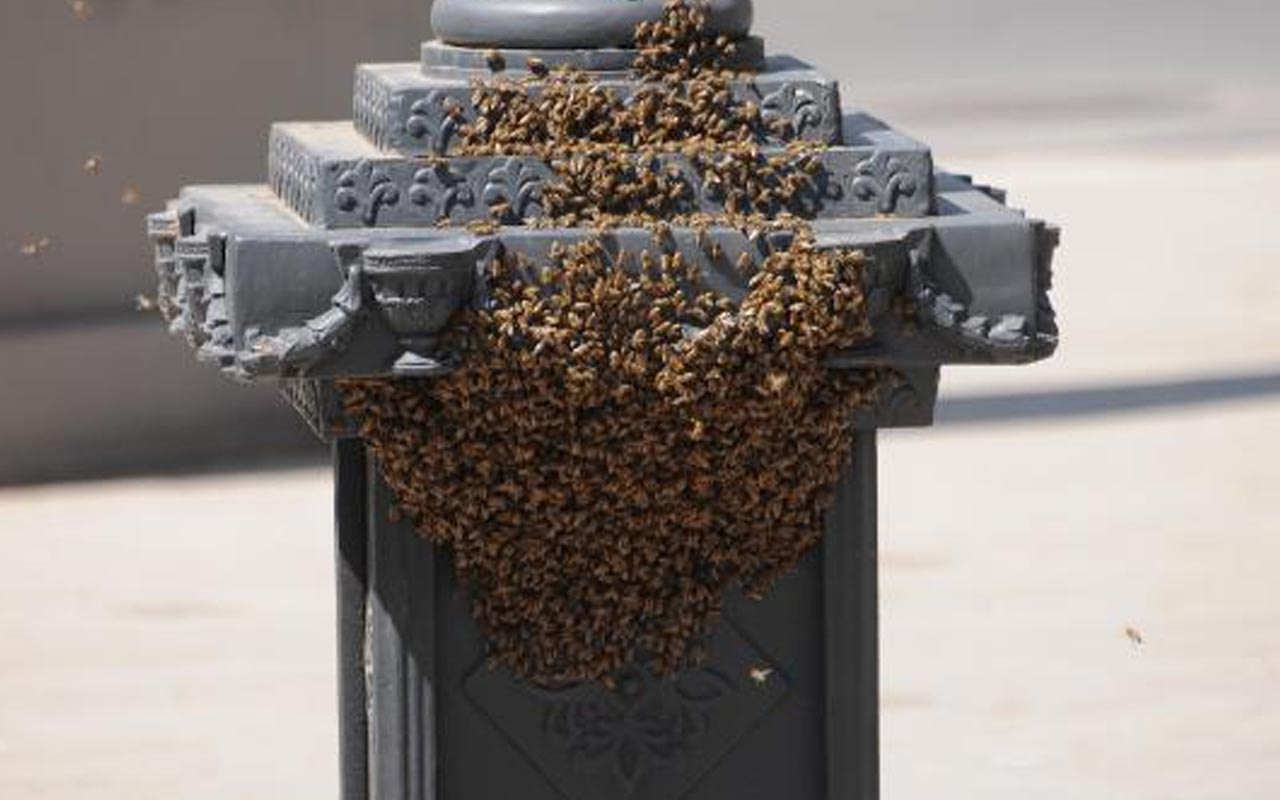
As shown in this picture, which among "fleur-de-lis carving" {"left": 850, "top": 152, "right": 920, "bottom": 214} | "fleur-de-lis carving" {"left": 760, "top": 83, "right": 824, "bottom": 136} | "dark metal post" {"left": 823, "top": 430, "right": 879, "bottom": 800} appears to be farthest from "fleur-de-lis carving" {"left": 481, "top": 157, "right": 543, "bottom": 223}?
"dark metal post" {"left": 823, "top": 430, "right": 879, "bottom": 800}

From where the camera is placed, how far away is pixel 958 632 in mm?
8891

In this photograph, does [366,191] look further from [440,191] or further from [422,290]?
[422,290]

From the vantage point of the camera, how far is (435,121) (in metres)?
4.65

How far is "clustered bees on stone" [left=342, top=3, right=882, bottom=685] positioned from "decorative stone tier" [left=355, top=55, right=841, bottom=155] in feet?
0.09

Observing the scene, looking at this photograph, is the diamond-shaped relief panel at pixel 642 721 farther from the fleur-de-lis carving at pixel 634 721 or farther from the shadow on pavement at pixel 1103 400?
the shadow on pavement at pixel 1103 400

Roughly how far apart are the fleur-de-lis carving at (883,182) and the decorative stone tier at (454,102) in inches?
3.7

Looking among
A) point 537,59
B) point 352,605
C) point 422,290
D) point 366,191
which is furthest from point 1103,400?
point 422,290

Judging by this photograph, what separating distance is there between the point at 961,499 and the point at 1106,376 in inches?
85.7

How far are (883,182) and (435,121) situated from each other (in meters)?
0.70

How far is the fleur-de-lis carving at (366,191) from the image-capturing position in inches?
180

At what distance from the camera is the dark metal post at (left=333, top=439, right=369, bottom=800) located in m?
4.91

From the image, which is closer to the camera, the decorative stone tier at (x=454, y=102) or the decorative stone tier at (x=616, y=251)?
the decorative stone tier at (x=616, y=251)

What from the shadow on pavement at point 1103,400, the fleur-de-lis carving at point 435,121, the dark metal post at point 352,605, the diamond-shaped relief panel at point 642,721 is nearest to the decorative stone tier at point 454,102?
the fleur-de-lis carving at point 435,121

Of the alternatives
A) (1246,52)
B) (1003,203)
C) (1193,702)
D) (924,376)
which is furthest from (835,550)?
(1246,52)
